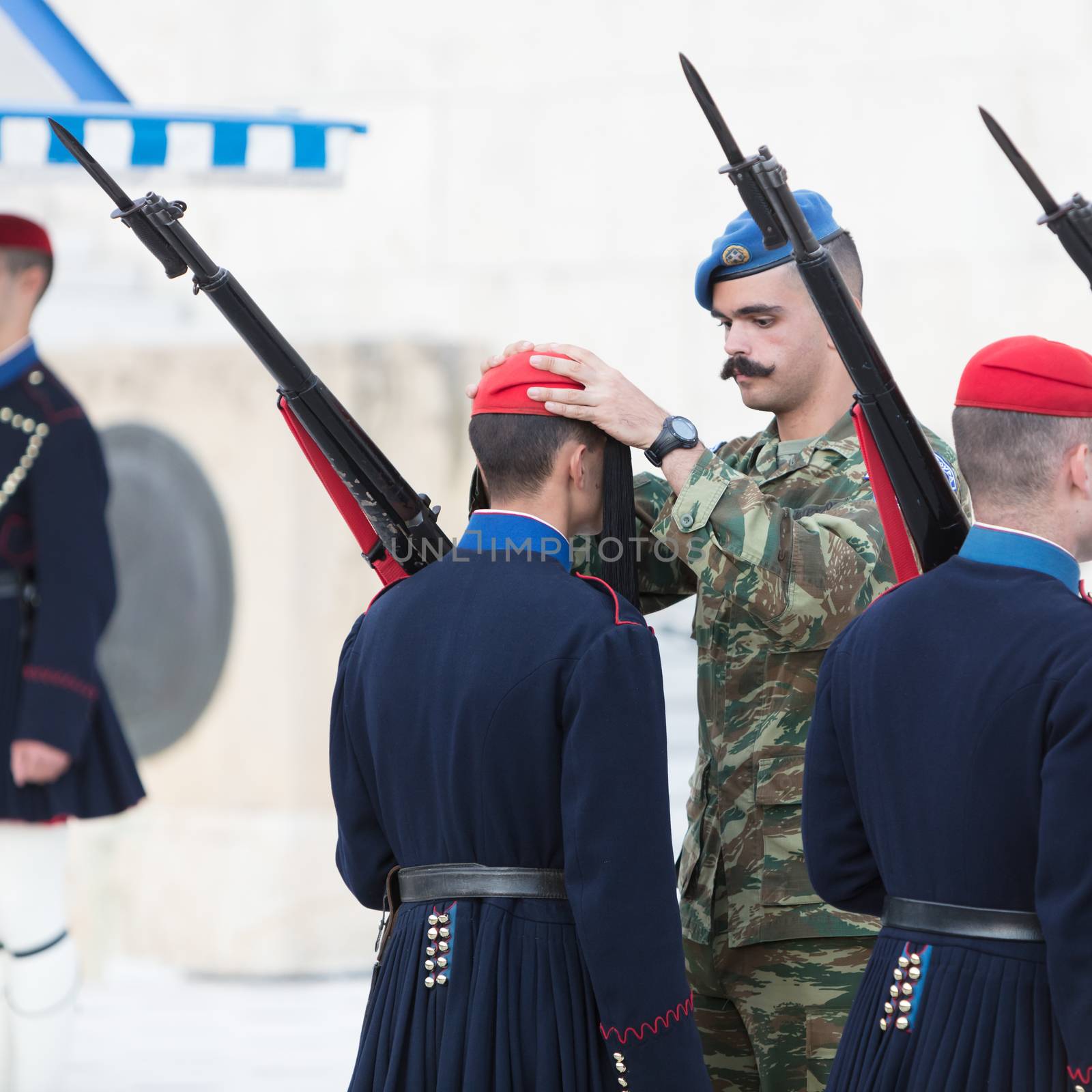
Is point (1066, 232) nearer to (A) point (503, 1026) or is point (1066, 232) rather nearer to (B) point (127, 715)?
(A) point (503, 1026)

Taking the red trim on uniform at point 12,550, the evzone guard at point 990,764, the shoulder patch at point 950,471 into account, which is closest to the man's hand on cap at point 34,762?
the red trim on uniform at point 12,550

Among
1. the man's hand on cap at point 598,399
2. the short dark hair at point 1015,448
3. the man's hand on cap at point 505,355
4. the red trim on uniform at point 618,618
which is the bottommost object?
the red trim on uniform at point 618,618

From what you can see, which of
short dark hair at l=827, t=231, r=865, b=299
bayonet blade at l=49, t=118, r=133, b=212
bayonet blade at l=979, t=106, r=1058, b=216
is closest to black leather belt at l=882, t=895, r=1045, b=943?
bayonet blade at l=979, t=106, r=1058, b=216

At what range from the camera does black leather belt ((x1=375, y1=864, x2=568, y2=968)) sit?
1.73 m

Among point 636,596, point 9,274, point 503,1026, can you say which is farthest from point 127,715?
point 503,1026

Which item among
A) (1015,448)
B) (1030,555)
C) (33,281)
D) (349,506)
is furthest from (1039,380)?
(33,281)

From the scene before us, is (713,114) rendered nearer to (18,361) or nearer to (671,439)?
(671,439)

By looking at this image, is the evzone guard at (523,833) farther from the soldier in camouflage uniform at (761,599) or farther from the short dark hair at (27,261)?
the short dark hair at (27,261)

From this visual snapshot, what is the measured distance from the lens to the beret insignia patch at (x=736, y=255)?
2.27m

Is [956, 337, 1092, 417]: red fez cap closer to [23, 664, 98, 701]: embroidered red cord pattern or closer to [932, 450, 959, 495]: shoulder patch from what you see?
[932, 450, 959, 495]: shoulder patch

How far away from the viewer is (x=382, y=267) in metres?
4.23

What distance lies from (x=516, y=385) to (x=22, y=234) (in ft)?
8.83

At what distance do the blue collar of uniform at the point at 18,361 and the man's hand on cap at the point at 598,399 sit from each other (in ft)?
7.60

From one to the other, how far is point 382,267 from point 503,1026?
2880 millimetres
